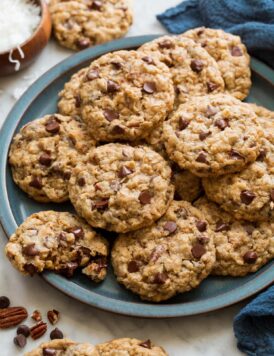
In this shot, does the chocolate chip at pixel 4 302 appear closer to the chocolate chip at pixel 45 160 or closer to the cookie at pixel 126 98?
the chocolate chip at pixel 45 160

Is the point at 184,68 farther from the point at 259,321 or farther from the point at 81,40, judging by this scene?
the point at 259,321

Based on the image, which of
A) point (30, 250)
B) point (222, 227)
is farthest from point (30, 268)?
point (222, 227)

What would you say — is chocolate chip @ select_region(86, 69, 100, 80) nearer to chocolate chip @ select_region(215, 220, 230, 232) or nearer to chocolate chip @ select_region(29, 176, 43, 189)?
chocolate chip @ select_region(29, 176, 43, 189)

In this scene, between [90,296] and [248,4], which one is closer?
[90,296]

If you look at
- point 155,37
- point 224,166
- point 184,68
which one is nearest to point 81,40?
point 155,37

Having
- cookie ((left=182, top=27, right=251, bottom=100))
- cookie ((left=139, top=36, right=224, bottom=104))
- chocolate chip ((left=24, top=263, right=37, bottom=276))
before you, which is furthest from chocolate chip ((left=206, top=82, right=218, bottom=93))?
chocolate chip ((left=24, top=263, right=37, bottom=276))

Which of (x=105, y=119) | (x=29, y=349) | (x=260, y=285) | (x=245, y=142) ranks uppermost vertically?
(x=245, y=142)

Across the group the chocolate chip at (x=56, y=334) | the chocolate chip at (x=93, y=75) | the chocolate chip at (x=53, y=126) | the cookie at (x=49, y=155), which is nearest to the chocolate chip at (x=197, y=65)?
the chocolate chip at (x=93, y=75)
